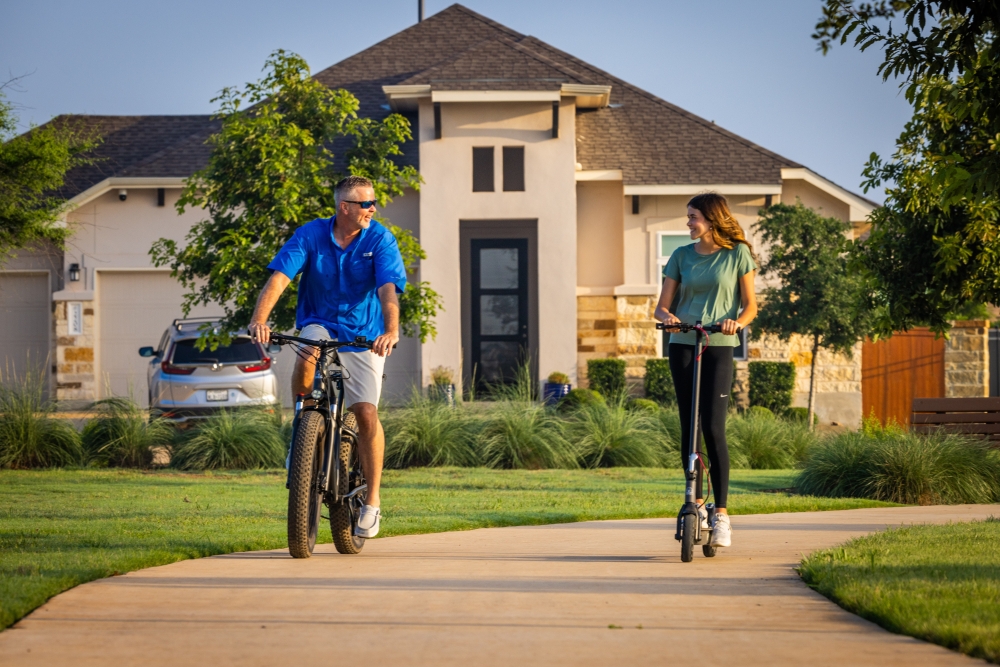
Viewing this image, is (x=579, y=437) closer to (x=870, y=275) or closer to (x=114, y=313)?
(x=870, y=275)

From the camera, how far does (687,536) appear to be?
18.3 ft

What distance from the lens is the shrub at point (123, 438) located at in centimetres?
1289

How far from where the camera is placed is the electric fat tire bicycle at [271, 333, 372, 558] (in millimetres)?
5438

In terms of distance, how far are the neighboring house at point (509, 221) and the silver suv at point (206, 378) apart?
15.1ft

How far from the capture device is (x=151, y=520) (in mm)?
7250

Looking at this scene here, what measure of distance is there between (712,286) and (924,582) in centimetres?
194

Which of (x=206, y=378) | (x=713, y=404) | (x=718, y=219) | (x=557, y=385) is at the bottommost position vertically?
(x=557, y=385)

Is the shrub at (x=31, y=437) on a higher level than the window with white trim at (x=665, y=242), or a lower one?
lower

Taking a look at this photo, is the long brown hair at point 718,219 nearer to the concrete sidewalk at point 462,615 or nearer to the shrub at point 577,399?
the concrete sidewalk at point 462,615

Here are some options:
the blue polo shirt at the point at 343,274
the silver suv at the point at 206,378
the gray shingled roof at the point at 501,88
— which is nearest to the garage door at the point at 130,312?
the gray shingled roof at the point at 501,88

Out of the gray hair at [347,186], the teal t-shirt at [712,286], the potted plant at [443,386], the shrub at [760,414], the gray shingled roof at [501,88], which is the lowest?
the shrub at [760,414]

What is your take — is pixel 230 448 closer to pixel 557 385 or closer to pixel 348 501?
pixel 348 501

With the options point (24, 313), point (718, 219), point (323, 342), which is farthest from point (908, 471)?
point (24, 313)

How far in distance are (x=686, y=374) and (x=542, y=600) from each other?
1.84m
